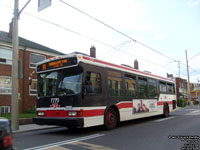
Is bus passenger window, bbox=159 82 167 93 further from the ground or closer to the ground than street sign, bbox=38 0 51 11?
closer to the ground

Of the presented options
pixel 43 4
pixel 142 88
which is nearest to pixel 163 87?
pixel 142 88

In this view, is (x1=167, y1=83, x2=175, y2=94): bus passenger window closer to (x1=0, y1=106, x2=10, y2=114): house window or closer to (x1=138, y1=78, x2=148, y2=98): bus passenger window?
(x1=138, y1=78, x2=148, y2=98): bus passenger window

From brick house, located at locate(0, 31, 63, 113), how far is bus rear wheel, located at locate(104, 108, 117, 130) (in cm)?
1186

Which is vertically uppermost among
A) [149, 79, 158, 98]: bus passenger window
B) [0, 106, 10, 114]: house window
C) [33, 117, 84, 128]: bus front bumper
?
[149, 79, 158, 98]: bus passenger window

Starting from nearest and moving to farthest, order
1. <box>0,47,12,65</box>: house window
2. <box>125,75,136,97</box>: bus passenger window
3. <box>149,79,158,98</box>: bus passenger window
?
<box>125,75,136,97</box>: bus passenger window < <box>149,79,158,98</box>: bus passenger window < <box>0,47,12,65</box>: house window

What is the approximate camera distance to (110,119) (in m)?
8.95

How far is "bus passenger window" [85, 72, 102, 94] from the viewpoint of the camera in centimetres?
781

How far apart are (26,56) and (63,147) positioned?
59.3ft

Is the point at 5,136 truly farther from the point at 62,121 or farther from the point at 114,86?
the point at 114,86

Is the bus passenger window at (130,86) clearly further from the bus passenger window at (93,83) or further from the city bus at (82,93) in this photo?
the bus passenger window at (93,83)

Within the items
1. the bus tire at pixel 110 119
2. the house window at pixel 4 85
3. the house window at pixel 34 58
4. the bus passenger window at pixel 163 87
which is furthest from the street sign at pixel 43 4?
the house window at pixel 34 58

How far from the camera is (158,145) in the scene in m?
5.93

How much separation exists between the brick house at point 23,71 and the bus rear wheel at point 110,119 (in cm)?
1186

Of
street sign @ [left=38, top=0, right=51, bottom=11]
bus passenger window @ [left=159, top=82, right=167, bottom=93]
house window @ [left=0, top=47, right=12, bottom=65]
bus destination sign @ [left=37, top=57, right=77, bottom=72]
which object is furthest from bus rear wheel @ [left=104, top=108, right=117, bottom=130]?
house window @ [left=0, top=47, right=12, bottom=65]
